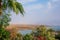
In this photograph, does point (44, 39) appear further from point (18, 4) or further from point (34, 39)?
point (18, 4)

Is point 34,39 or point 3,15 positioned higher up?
point 3,15

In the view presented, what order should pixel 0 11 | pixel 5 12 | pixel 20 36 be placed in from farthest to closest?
pixel 20 36 < pixel 5 12 < pixel 0 11

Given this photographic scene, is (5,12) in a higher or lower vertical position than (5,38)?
higher

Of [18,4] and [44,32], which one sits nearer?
[18,4]

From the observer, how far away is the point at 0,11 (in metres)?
13.9

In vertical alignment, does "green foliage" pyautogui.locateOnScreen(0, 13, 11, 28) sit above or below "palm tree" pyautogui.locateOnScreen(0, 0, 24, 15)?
below

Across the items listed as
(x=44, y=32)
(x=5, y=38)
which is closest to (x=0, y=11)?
(x=5, y=38)

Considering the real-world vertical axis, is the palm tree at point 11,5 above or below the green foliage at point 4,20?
above

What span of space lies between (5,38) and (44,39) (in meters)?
4.54

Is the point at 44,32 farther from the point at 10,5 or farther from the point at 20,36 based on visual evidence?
the point at 10,5

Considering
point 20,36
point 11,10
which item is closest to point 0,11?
point 11,10

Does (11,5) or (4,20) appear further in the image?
(4,20)

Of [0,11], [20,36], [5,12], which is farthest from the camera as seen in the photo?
[20,36]

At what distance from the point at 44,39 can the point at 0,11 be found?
18.5 ft
